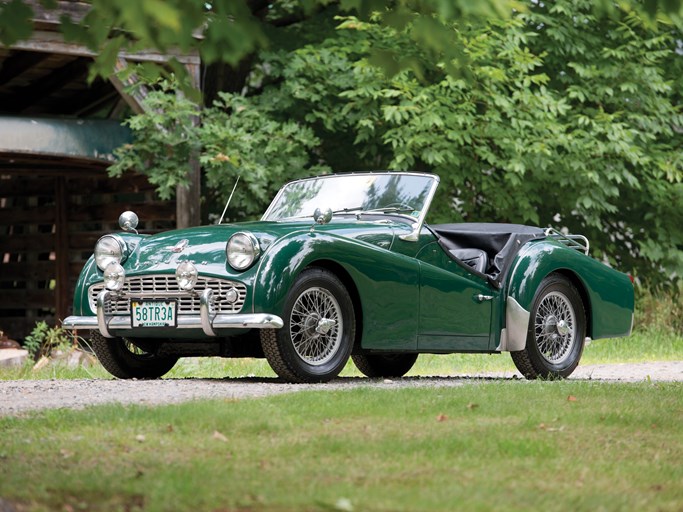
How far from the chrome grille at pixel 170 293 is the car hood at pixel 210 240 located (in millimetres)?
77

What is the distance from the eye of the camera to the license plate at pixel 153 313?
809 cm

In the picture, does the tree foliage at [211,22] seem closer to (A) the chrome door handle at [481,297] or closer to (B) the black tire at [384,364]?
(A) the chrome door handle at [481,297]

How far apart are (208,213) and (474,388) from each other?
1131 cm

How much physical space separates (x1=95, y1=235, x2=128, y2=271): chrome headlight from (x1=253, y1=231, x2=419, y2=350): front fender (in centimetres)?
127

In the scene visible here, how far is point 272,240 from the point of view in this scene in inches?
314

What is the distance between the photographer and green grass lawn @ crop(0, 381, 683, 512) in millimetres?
4477

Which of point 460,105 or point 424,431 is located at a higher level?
point 460,105

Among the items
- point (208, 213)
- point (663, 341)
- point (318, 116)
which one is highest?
point (318, 116)

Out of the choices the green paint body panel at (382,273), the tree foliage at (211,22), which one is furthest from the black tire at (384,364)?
the tree foliage at (211,22)

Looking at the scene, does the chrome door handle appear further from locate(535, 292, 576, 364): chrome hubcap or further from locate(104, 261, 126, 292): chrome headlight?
locate(104, 261, 126, 292): chrome headlight

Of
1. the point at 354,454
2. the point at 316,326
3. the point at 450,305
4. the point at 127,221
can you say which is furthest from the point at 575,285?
the point at 354,454

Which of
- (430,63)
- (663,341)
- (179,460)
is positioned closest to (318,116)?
(430,63)

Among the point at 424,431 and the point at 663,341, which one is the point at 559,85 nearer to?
the point at 663,341

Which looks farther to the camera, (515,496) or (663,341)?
(663,341)
